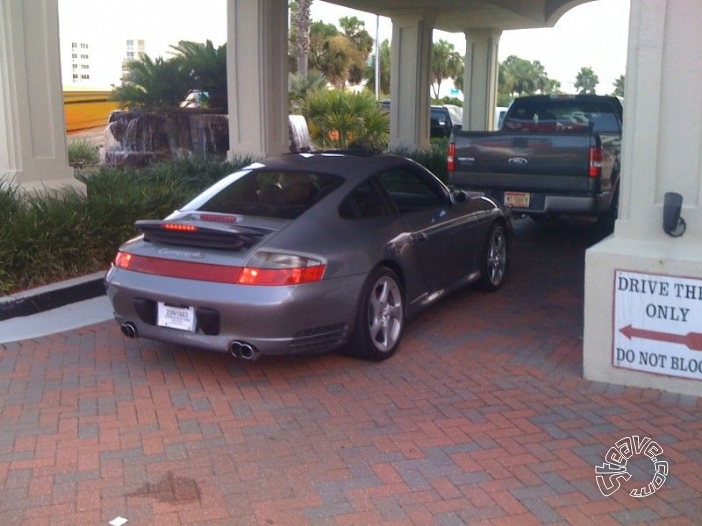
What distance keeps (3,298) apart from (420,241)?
3544 millimetres

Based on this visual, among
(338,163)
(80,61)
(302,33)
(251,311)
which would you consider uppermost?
(302,33)

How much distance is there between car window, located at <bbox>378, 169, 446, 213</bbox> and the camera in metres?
7.17

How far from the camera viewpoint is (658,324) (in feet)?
17.9

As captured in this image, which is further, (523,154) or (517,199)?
(517,199)

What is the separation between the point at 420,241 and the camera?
6656 millimetres

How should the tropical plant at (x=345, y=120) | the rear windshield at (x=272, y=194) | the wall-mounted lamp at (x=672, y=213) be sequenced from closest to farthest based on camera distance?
1. the wall-mounted lamp at (x=672, y=213)
2. the rear windshield at (x=272, y=194)
3. the tropical plant at (x=345, y=120)

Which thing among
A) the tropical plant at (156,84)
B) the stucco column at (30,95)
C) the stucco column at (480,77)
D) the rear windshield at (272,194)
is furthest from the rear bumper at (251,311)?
the stucco column at (480,77)

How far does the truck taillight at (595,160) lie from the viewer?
30.9ft

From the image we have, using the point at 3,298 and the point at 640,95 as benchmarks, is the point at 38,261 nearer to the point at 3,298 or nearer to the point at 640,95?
the point at 3,298

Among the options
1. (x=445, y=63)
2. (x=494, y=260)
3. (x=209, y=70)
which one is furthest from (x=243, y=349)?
(x=445, y=63)

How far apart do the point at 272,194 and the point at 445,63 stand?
244ft

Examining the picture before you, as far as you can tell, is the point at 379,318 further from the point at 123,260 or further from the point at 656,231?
the point at 656,231

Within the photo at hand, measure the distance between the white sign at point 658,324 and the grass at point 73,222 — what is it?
5000mm

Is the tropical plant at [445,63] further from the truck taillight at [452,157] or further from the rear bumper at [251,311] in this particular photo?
the rear bumper at [251,311]
